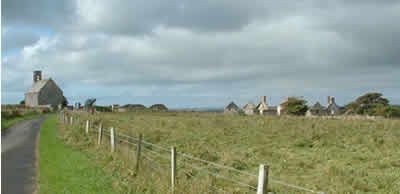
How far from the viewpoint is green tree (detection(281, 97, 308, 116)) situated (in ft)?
251

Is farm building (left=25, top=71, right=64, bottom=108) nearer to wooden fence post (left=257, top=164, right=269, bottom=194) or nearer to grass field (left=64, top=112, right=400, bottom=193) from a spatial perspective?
grass field (left=64, top=112, right=400, bottom=193)

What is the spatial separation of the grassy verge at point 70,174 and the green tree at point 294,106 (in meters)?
65.4

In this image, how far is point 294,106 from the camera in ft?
254

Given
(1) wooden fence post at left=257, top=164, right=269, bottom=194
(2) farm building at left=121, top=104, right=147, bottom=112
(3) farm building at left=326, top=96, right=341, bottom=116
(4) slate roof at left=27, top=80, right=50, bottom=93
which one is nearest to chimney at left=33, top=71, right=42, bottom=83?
(4) slate roof at left=27, top=80, right=50, bottom=93

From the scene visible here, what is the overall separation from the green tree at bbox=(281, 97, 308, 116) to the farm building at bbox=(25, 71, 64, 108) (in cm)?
6607

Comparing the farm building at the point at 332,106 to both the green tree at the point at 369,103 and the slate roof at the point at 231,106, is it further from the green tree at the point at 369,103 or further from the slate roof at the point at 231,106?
the slate roof at the point at 231,106

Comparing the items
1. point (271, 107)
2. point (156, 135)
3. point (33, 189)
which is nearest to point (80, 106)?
point (271, 107)

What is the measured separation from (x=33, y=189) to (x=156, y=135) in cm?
1256

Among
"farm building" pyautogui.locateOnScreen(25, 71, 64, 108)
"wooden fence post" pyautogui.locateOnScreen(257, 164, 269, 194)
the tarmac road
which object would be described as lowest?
the tarmac road

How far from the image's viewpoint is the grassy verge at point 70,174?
10.2 meters

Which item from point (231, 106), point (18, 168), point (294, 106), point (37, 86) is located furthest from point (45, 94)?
point (18, 168)

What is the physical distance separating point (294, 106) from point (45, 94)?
72134mm

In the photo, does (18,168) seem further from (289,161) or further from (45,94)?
(45,94)

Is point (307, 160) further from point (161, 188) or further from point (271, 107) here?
point (271, 107)
